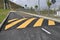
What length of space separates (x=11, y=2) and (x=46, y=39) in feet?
345

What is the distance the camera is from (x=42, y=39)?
30.7 feet

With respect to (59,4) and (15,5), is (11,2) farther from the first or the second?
(59,4)

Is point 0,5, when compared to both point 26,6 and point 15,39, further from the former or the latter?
point 15,39

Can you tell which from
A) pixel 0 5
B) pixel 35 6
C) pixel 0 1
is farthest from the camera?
pixel 0 1

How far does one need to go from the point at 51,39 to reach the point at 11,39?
204 cm

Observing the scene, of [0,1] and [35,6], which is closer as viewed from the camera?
[35,6]

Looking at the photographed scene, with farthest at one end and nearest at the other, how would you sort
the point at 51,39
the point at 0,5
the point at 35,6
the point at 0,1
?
the point at 0,1 < the point at 0,5 < the point at 35,6 < the point at 51,39

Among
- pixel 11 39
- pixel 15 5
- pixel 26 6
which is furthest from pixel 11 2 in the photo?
pixel 11 39

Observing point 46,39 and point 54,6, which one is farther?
point 54,6

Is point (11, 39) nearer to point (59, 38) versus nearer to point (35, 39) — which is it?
point (35, 39)

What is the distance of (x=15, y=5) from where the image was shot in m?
108

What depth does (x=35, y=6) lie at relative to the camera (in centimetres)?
9100

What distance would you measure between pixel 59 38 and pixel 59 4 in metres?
87.0

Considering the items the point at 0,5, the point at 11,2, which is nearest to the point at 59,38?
the point at 0,5
